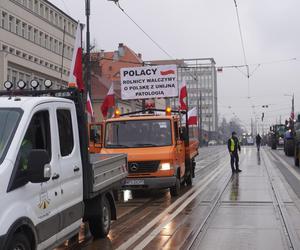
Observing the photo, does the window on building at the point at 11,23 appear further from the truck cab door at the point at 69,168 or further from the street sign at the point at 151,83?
the truck cab door at the point at 69,168

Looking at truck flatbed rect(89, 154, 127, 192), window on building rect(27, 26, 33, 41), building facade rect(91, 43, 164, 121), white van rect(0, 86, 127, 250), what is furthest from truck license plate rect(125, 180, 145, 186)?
window on building rect(27, 26, 33, 41)

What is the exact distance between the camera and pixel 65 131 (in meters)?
6.91

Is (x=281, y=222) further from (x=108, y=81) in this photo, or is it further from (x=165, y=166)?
(x=108, y=81)

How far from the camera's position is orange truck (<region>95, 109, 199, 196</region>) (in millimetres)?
13539

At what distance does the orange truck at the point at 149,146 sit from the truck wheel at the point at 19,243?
770cm

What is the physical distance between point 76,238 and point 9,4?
162ft

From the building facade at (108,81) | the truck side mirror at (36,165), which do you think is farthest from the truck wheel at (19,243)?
the building facade at (108,81)

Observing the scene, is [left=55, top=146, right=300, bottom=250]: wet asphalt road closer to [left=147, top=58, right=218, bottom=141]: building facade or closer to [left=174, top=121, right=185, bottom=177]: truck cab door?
[left=174, top=121, right=185, bottom=177]: truck cab door

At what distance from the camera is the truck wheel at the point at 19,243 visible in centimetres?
514

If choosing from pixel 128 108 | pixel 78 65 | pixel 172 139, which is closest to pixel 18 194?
pixel 78 65

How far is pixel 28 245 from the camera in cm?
552

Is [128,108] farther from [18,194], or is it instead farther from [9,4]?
[18,194]

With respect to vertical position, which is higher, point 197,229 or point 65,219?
point 65,219

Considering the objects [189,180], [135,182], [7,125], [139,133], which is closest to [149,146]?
[139,133]
